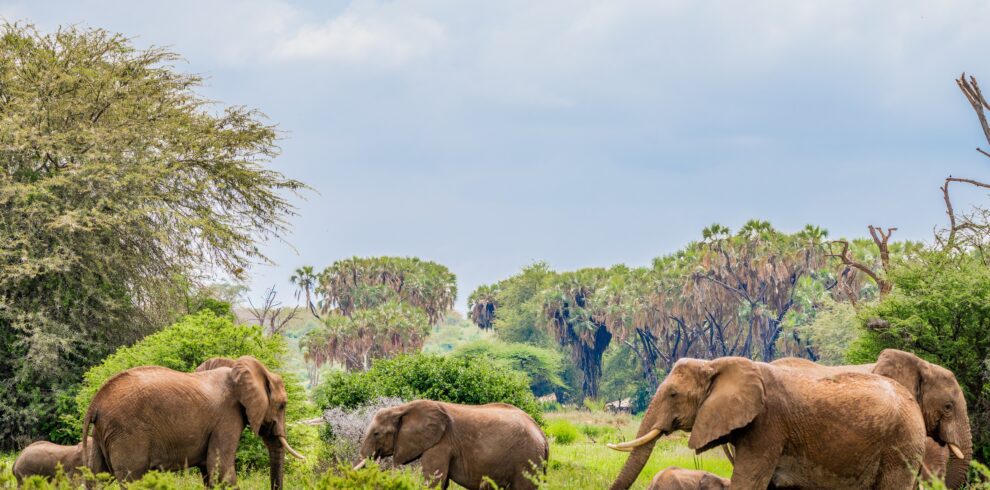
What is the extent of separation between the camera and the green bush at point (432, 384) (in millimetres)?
17562

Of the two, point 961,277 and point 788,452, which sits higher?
point 961,277

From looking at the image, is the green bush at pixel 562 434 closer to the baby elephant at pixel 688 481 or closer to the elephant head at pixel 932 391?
the baby elephant at pixel 688 481

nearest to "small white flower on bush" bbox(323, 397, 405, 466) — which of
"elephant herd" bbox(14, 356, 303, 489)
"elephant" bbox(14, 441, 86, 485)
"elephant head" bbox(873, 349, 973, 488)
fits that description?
"elephant" bbox(14, 441, 86, 485)

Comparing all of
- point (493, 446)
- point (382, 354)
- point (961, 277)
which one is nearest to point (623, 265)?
point (382, 354)

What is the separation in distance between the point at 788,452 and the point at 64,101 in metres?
24.8

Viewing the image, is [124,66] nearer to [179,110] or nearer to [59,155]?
[179,110]

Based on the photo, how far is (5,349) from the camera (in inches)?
1027

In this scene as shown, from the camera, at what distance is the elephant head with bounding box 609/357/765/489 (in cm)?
805

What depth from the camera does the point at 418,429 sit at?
10.6m

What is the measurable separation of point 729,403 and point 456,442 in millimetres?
3623

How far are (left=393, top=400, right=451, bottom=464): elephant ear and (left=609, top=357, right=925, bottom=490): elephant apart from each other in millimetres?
2768

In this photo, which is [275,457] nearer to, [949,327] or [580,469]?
[580,469]

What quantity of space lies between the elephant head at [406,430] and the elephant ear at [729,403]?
331 centimetres

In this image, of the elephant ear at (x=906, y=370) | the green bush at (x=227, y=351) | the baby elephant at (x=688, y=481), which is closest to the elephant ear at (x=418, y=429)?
the baby elephant at (x=688, y=481)
